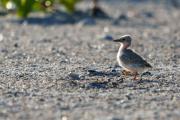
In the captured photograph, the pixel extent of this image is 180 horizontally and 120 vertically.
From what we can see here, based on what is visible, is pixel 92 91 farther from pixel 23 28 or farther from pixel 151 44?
pixel 23 28

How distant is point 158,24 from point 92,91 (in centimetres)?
1641

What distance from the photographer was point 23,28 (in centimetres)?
2480

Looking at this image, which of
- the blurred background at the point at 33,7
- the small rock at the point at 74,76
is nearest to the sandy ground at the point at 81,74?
the small rock at the point at 74,76

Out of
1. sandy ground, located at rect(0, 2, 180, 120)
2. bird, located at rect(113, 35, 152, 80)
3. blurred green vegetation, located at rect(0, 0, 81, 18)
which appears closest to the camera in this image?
sandy ground, located at rect(0, 2, 180, 120)

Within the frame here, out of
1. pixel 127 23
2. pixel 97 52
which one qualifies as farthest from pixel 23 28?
pixel 97 52

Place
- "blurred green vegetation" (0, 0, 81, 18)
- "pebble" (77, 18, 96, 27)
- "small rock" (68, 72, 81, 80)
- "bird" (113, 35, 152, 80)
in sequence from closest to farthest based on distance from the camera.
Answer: "bird" (113, 35, 152, 80) → "small rock" (68, 72, 81, 80) → "blurred green vegetation" (0, 0, 81, 18) → "pebble" (77, 18, 96, 27)

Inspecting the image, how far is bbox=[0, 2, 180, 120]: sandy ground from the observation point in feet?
34.1

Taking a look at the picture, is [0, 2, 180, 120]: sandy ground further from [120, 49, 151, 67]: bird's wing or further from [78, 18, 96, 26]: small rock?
[120, 49, 151, 67]: bird's wing

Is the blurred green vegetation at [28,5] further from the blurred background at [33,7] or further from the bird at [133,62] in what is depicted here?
the bird at [133,62]

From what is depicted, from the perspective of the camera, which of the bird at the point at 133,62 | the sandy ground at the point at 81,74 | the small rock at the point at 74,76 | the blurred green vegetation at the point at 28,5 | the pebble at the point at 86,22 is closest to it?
the sandy ground at the point at 81,74

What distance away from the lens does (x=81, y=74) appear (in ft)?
45.0

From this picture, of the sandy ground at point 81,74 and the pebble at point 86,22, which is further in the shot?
the pebble at point 86,22

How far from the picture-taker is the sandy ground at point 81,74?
1041 cm

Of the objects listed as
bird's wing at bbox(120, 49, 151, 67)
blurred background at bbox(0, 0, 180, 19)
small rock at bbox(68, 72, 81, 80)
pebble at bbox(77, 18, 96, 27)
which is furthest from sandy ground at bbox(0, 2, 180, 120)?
blurred background at bbox(0, 0, 180, 19)
